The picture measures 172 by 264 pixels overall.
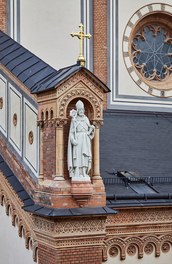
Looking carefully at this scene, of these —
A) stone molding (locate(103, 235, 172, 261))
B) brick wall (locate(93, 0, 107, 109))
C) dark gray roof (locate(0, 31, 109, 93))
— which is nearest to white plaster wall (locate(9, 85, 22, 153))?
dark gray roof (locate(0, 31, 109, 93))

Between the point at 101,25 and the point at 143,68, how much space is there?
1.84 meters

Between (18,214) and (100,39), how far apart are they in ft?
22.9

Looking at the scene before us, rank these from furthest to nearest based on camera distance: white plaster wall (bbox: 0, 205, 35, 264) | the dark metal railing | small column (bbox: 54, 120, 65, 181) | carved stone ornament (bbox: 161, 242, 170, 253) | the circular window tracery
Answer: the circular window tracery
the dark metal railing
carved stone ornament (bbox: 161, 242, 170, 253)
white plaster wall (bbox: 0, 205, 35, 264)
small column (bbox: 54, 120, 65, 181)

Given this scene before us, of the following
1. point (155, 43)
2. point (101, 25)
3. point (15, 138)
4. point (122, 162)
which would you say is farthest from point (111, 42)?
point (15, 138)

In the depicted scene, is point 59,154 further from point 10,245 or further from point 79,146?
point 10,245

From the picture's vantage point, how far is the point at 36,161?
1170 centimetres

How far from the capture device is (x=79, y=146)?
1083cm

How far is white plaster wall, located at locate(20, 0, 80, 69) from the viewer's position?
16.3m

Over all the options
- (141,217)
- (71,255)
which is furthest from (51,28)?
(71,255)

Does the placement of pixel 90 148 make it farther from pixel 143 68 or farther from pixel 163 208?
pixel 143 68

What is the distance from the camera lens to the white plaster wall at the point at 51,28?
16.3 meters

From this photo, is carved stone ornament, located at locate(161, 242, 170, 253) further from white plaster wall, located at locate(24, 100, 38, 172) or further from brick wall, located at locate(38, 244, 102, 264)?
white plaster wall, located at locate(24, 100, 38, 172)

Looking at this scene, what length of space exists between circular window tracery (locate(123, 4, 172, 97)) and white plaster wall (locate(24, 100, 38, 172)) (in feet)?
21.0

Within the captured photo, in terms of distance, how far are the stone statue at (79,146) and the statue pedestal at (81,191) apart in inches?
3.3
